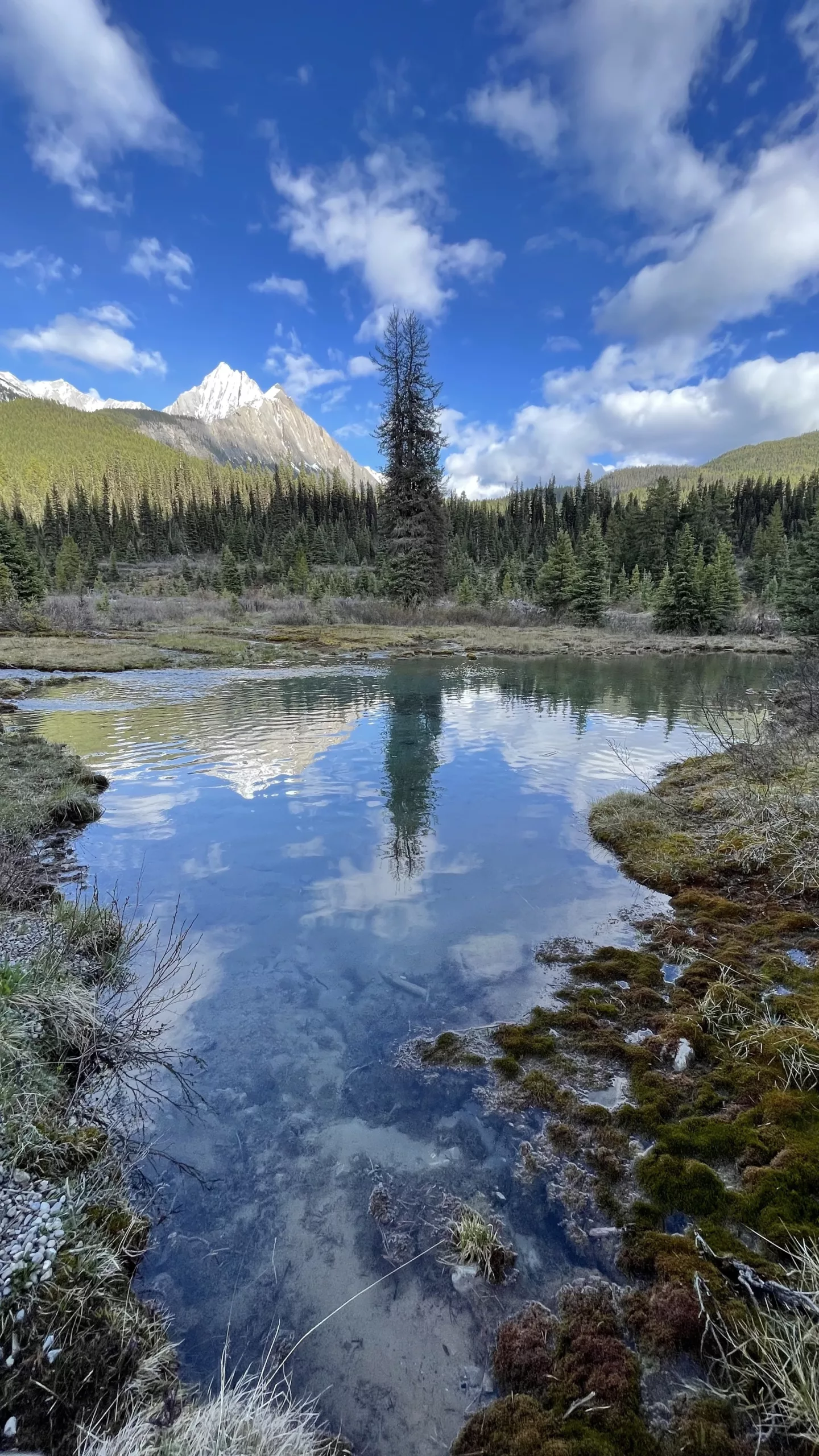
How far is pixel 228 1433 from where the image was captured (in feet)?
7.30

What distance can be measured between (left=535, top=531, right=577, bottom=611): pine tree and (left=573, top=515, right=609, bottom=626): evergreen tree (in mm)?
581

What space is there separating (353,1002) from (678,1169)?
286cm

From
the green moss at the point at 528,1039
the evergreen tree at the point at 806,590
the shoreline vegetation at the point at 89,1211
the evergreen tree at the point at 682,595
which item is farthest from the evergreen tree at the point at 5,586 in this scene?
the evergreen tree at the point at 806,590

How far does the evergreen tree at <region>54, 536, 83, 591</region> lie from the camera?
67875mm

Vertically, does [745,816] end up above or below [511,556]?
below

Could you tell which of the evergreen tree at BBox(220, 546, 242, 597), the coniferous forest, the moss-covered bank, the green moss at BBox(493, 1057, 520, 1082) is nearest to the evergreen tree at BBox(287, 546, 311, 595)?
the coniferous forest

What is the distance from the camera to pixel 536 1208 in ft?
11.7

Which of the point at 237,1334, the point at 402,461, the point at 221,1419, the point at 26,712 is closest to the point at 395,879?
the point at 237,1334

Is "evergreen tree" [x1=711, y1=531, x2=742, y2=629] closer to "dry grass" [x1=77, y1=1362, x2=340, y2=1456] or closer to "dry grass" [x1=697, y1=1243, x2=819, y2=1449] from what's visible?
"dry grass" [x1=697, y1=1243, x2=819, y2=1449]

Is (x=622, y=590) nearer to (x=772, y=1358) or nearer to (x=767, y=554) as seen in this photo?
(x=767, y=554)

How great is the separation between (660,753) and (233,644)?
26.3 m

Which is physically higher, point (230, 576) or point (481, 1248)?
point (230, 576)

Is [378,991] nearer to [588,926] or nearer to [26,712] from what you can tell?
[588,926]

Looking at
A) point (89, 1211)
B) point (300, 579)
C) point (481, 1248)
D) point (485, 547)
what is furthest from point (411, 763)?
point (485, 547)
